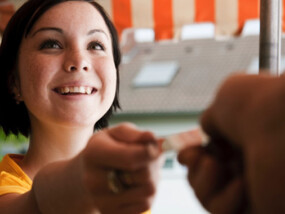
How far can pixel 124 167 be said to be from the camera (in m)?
0.45

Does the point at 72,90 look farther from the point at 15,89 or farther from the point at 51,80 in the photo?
the point at 15,89

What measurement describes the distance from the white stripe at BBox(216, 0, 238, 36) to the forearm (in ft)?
3.70

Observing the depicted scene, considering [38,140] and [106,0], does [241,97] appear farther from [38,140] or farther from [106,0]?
[106,0]

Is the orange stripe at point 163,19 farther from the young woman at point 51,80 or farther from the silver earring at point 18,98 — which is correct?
the silver earring at point 18,98

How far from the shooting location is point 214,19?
164 cm

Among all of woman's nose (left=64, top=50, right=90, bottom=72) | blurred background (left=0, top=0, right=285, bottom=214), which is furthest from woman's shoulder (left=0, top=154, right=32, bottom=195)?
blurred background (left=0, top=0, right=285, bottom=214)

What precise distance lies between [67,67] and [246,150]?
62 cm

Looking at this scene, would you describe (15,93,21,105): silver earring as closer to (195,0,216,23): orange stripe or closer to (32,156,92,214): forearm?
(32,156,92,214): forearm

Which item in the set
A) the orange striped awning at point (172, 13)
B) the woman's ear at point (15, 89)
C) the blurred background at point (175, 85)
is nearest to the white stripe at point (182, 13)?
the orange striped awning at point (172, 13)

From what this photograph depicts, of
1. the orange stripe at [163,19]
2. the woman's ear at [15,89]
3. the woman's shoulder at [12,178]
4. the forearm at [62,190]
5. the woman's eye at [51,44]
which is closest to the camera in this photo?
the forearm at [62,190]

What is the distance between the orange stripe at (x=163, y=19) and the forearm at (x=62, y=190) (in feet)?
3.78

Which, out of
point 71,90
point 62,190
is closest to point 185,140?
point 62,190

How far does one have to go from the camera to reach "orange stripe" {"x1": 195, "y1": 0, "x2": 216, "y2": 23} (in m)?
1.58

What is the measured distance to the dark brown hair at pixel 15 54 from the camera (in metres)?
0.98
